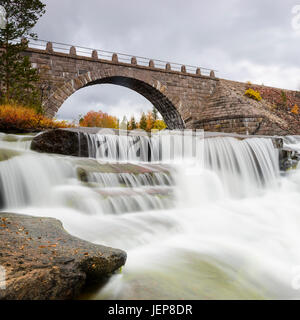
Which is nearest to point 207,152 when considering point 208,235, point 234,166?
point 234,166

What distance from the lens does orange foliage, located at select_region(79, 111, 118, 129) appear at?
73625 mm

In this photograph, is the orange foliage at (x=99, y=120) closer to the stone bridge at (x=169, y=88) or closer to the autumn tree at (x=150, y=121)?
the autumn tree at (x=150, y=121)

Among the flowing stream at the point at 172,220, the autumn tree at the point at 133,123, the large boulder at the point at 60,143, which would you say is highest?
the autumn tree at the point at 133,123

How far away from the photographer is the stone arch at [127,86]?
742 inches

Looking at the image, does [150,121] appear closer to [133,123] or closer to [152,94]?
[133,123]

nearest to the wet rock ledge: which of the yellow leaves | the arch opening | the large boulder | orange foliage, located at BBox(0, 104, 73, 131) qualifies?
the large boulder

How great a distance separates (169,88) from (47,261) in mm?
23713

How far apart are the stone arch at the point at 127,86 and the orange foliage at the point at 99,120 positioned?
161ft

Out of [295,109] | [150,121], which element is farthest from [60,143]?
[150,121]

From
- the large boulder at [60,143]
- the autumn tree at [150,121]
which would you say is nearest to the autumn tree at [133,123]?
the autumn tree at [150,121]

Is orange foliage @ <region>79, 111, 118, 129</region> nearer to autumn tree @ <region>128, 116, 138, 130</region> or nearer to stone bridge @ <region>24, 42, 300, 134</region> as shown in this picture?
autumn tree @ <region>128, 116, 138, 130</region>
